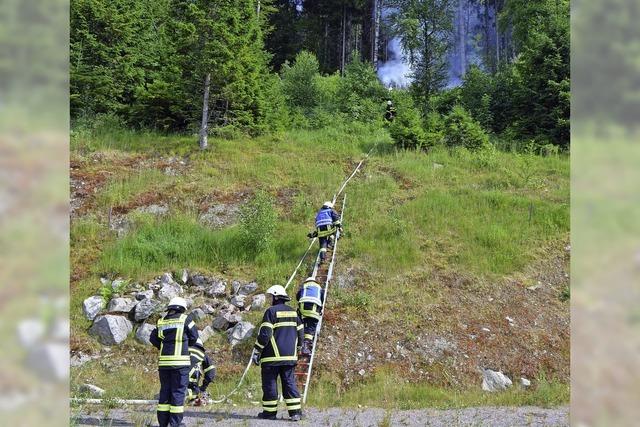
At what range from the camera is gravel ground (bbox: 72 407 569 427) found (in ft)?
25.1

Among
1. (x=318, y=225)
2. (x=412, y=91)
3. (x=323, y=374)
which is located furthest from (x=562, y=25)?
(x=323, y=374)

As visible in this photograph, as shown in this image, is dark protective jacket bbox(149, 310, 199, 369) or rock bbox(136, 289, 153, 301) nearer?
dark protective jacket bbox(149, 310, 199, 369)

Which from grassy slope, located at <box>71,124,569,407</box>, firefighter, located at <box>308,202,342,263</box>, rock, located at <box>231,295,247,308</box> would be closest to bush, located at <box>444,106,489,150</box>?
grassy slope, located at <box>71,124,569,407</box>

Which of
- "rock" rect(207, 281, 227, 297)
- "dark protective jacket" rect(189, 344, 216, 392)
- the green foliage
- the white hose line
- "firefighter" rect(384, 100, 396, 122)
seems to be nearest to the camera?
"dark protective jacket" rect(189, 344, 216, 392)

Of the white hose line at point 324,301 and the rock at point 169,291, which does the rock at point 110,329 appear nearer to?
the rock at point 169,291

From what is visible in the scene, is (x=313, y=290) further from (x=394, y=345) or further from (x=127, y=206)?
(x=127, y=206)

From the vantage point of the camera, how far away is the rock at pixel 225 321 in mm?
12250

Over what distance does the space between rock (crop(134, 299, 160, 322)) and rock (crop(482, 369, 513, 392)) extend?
732 centimetres

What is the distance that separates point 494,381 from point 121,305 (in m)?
8.34

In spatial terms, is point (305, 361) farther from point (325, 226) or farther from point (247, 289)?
point (325, 226)

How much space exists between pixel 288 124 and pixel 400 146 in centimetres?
674

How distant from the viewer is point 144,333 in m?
11.9
